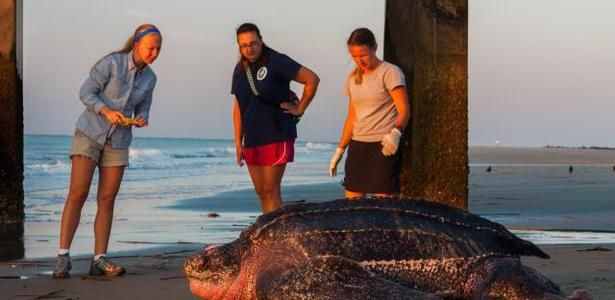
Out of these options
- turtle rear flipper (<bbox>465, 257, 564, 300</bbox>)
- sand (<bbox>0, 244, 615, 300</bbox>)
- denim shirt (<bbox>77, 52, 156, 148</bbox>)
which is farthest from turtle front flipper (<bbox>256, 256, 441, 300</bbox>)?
denim shirt (<bbox>77, 52, 156, 148</bbox>)

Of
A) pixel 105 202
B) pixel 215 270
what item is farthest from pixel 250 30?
pixel 215 270

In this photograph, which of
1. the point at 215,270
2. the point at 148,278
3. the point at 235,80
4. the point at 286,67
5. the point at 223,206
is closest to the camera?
the point at 215,270

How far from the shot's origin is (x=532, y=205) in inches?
651

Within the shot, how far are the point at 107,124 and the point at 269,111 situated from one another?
50.0 inches

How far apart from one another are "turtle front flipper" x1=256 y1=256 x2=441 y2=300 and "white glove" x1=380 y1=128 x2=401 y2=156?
301cm


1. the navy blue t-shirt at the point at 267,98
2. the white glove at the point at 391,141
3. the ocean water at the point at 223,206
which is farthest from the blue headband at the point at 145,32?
the ocean water at the point at 223,206

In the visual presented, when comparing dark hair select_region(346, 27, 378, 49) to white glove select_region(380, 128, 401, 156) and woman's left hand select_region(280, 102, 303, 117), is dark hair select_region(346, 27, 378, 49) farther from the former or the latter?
woman's left hand select_region(280, 102, 303, 117)

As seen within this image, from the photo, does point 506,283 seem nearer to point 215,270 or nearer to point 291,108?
point 215,270

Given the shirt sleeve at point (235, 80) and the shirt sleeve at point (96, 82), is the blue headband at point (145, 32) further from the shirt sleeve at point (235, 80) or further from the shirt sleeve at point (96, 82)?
the shirt sleeve at point (235, 80)

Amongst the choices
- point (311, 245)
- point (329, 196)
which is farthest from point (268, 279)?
point (329, 196)

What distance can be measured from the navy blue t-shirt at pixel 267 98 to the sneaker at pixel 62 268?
164cm

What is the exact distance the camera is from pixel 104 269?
7.50 meters

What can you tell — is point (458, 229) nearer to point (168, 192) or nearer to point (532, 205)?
point (532, 205)

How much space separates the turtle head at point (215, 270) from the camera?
4.83m
